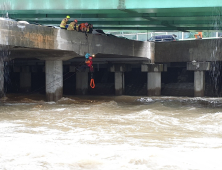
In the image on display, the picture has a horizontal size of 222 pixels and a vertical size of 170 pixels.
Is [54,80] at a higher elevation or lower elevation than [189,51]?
lower

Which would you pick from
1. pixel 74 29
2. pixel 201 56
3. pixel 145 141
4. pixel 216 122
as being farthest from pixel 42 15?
pixel 145 141

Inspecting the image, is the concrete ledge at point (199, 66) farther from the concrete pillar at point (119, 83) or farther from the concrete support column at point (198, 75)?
the concrete pillar at point (119, 83)

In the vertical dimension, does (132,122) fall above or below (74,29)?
below

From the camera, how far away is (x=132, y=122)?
558 inches

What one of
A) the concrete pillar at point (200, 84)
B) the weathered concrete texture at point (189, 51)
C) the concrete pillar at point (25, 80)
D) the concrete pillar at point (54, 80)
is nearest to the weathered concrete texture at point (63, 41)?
the weathered concrete texture at point (189, 51)

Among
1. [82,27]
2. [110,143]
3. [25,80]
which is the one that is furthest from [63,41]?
[25,80]

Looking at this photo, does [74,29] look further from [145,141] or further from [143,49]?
[145,141]

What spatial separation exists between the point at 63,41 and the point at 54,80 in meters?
3.64

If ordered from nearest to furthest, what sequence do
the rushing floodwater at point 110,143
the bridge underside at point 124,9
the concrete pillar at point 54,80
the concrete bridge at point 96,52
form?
the rushing floodwater at point 110,143
the bridge underside at point 124,9
the concrete bridge at point 96,52
the concrete pillar at point 54,80

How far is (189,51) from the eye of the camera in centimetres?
2795

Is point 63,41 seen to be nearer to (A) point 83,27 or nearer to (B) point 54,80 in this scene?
(A) point 83,27

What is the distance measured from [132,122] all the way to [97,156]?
5.96 m

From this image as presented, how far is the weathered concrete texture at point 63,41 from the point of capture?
708 inches

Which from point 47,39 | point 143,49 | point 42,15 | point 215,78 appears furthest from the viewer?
point 215,78
